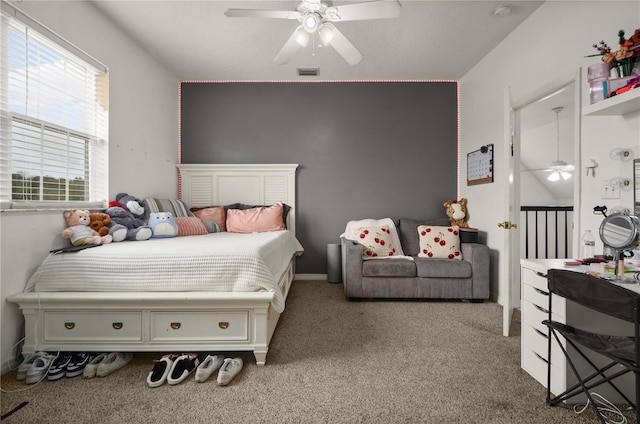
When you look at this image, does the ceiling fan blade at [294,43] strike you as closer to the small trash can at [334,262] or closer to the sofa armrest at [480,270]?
the small trash can at [334,262]

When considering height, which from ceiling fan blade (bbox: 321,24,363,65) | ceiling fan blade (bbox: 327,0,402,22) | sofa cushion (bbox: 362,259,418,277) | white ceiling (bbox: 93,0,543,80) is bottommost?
sofa cushion (bbox: 362,259,418,277)

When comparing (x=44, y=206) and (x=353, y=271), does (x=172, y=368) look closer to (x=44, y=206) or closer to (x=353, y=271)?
(x=44, y=206)

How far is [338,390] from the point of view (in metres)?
1.58

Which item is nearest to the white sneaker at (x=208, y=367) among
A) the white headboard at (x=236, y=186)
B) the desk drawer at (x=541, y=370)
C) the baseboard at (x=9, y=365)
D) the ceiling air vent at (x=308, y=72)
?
the baseboard at (x=9, y=365)


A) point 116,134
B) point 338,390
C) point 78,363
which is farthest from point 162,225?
point 338,390

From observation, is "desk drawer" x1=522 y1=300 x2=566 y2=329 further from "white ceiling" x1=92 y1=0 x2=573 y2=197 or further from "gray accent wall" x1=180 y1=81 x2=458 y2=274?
"white ceiling" x1=92 y1=0 x2=573 y2=197

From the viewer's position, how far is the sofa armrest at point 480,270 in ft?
9.86

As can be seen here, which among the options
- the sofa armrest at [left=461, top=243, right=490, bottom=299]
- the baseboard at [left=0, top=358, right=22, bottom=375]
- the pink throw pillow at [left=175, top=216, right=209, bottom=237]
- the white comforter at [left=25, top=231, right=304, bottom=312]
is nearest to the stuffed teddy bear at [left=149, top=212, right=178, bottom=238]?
the pink throw pillow at [left=175, top=216, right=209, bottom=237]

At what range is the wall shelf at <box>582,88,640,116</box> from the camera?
1.44 m

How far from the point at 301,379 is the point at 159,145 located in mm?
3028

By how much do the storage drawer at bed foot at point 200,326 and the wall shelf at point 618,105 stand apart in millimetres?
2275

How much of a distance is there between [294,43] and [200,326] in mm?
2081

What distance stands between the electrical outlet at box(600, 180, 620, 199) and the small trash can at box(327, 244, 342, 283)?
2460 millimetres

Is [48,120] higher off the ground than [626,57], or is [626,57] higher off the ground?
[626,57]
